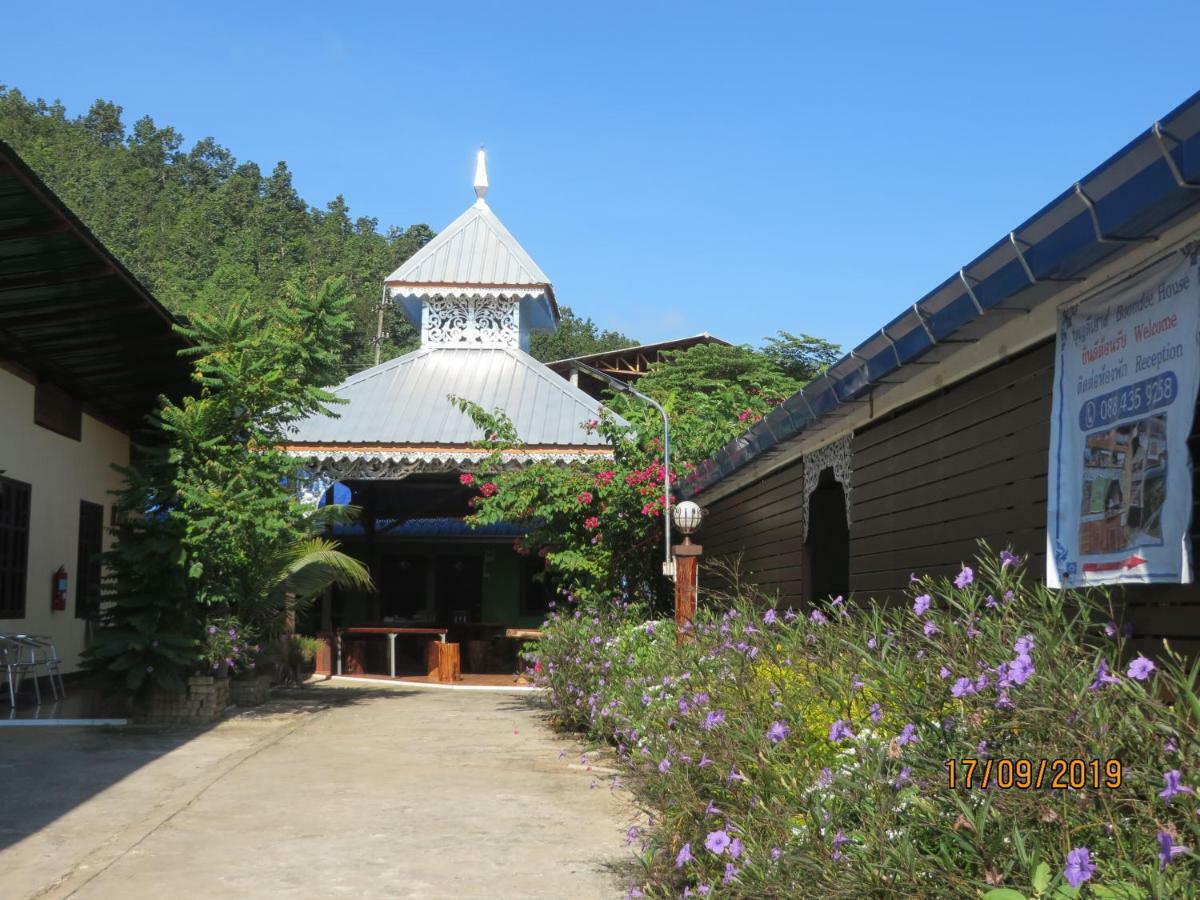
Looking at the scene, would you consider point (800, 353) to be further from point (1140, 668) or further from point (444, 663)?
point (1140, 668)

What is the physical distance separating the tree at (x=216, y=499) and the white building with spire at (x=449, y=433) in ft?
12.3

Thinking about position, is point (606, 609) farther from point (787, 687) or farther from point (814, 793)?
point (814, 793)

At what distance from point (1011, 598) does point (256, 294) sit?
47.2m

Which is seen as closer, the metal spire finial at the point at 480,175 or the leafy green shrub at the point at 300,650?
the leafy green shrub at the point at 300,650

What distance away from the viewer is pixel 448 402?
19.8m

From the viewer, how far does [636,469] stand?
16.2 metres

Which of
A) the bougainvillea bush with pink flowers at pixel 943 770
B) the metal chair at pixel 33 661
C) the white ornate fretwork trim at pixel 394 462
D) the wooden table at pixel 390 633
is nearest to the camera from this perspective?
the bougainvillea bush with pink flowers at pixel 943 770

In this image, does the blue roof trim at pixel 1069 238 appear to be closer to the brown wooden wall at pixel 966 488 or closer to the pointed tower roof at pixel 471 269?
the brown wooden wall at pixel 966 488

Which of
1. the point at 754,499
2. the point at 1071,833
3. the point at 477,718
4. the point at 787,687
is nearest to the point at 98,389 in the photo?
the point at 477,718

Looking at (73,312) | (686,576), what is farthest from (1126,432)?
(73,312)

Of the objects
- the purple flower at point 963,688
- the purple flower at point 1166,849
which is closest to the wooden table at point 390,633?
the purple flower at point 963,688

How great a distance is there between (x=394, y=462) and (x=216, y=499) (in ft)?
18.9
